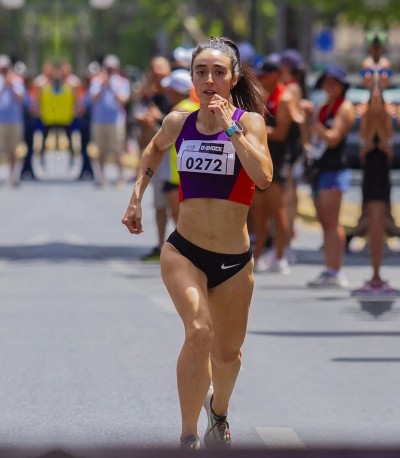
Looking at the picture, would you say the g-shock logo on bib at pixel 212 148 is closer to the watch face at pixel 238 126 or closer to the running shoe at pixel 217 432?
the watch face at pixel 238 126

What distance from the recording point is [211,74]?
6.21 meters

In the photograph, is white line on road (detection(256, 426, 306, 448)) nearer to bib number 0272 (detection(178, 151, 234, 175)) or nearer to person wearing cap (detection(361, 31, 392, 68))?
bib number 0272 (detection(178, 151, 234, 175))

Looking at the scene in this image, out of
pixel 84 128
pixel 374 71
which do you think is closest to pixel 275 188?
pixel 374 71

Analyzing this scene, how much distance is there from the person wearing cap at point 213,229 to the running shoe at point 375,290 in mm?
6558

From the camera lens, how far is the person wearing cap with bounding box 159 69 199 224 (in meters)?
14.3

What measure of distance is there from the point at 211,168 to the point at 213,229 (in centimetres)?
25

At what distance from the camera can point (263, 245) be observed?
15211 mm

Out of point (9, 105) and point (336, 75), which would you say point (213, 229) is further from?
point (9, 105)

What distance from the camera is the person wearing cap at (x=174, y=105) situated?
14312 millimetres

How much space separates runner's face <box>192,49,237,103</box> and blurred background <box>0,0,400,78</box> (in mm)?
21480

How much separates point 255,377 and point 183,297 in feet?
9.11

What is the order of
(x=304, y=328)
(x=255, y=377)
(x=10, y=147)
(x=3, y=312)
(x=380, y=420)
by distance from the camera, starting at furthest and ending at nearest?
(x=10, y=147), (x=3, y=312), (x=304, y=328), (x=255, y=377), (x=380, y=420)

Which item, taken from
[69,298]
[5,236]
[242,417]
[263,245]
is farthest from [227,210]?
[5,236]

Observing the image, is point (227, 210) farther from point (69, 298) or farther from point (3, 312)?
point (69, 298)
